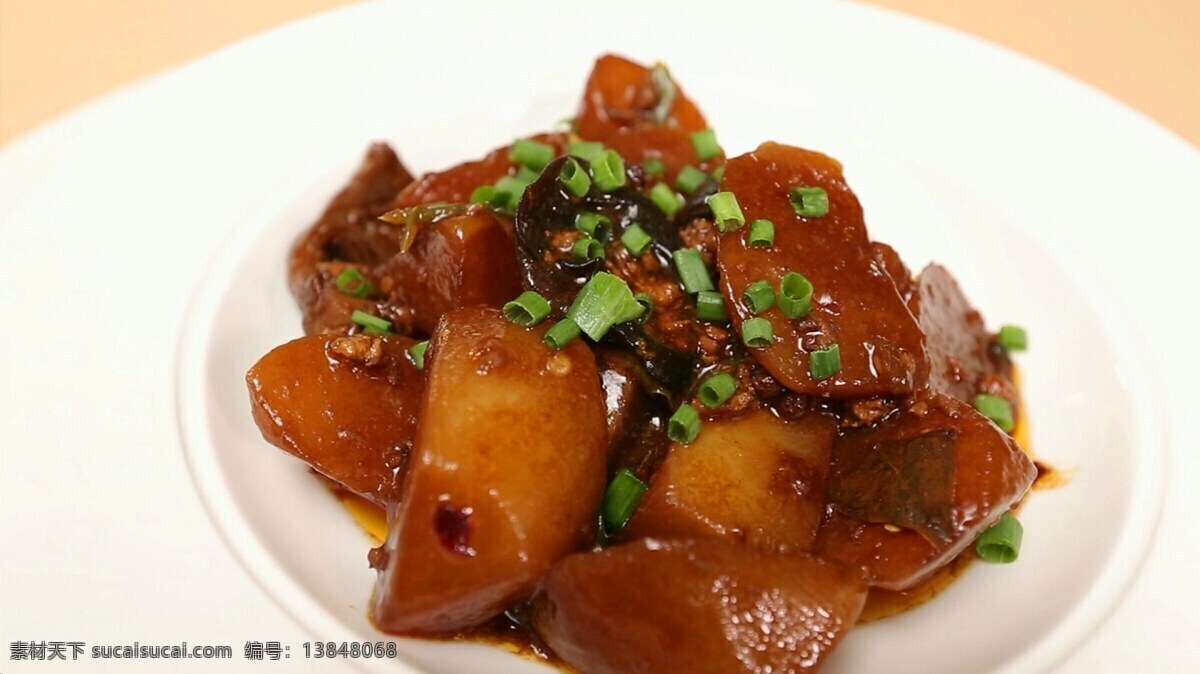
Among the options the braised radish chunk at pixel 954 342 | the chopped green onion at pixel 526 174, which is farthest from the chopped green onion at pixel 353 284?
the braised radish chunk at pixel 954 342

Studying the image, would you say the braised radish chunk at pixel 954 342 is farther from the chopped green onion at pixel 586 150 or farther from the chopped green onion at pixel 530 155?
the chopped green onion at pixel 530 155

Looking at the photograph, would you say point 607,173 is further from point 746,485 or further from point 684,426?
point 746,485

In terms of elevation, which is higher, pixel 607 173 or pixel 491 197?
pixel 607 173

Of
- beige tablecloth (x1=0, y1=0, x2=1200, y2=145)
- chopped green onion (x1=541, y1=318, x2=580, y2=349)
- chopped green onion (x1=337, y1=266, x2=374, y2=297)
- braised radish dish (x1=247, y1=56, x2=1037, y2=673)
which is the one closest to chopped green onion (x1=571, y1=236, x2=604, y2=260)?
braised radish dish (x1=247, y1=56, x2=1037, y2=673)

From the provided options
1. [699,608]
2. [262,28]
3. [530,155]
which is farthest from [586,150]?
[262,28]

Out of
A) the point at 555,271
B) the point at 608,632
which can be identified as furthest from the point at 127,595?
the point at 555,271

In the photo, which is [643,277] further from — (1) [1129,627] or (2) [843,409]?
(1) [1129,627]
